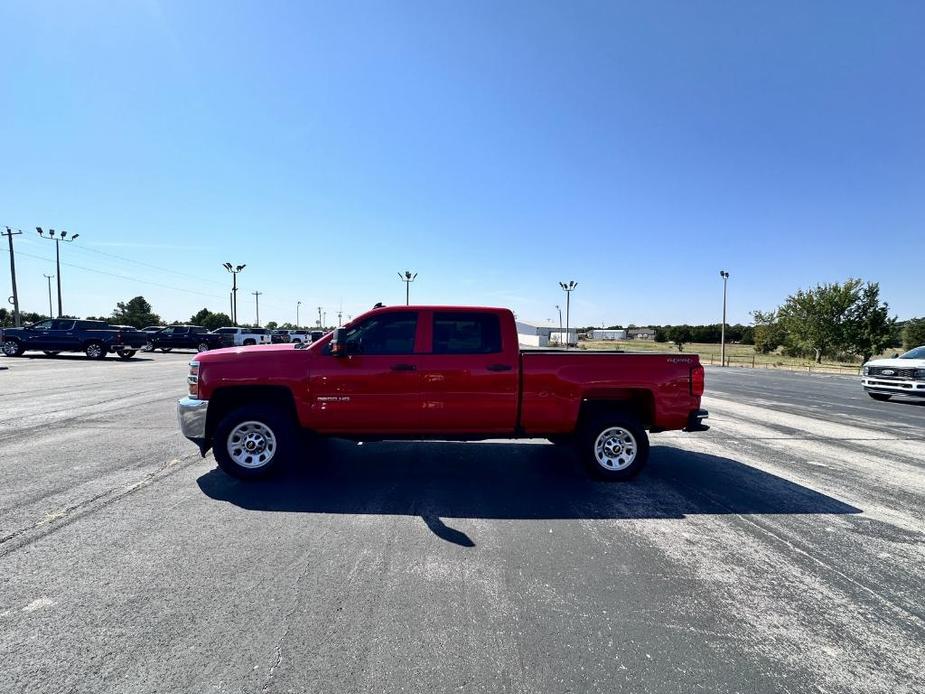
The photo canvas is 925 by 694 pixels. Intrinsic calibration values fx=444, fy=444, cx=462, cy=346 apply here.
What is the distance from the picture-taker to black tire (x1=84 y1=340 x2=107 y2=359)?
2295 centimetres

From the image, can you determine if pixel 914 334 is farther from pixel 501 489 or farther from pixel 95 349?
pixel 95 349

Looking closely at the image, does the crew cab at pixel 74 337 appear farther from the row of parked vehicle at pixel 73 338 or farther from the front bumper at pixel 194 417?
the front bumper at pixel 194 417

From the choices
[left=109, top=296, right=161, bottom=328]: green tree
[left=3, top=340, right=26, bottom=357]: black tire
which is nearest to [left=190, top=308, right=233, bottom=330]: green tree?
[left=109, top=296, right=161, bottom=328]: green tree

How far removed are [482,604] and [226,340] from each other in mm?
33914

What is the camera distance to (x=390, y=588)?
9.59ft

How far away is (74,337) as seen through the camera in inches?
899

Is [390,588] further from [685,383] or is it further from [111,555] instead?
[685,383]

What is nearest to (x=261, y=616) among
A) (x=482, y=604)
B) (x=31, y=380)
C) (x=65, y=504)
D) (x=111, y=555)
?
(x=482, y=604)

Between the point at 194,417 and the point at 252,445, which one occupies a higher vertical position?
the point at 194,417

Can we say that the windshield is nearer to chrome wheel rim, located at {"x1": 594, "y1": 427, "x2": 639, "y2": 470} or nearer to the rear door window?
chrome wheel rim, located at {"x1": 594, "y1": 427, "x2": 639, "y2": 470}

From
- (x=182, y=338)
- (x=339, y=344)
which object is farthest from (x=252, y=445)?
(x=182, y=338)

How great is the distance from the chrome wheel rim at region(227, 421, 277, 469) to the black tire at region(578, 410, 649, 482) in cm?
358

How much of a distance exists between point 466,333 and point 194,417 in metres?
3.20

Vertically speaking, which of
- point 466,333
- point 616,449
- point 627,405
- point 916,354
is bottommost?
point 616,449
